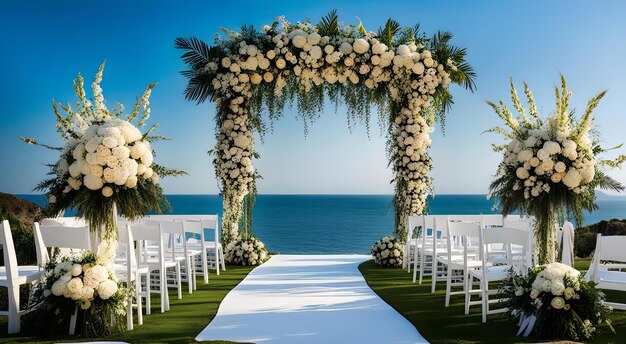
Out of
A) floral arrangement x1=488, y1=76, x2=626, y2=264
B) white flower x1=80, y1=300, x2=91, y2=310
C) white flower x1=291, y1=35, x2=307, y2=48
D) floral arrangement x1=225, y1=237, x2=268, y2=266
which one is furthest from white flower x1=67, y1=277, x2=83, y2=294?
white flower x1=291, y1=35, x2=307, y2=48

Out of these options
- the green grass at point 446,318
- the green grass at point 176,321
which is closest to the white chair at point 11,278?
the green grass at point 176,321

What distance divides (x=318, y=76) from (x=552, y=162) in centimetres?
601

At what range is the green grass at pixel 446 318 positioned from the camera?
17.4ft

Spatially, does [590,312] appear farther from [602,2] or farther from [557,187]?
[602,2]

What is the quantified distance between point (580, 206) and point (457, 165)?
1512 cm

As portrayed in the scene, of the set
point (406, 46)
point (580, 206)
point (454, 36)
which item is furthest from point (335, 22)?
point (580, 206)

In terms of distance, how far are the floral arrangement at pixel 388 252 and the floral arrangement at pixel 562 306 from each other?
18.4 ft

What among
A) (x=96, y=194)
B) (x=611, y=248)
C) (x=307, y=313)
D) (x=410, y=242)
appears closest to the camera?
(x=611, y=248)

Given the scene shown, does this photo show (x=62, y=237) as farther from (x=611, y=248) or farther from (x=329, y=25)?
(x=329, y=25)

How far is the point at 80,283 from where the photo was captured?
5.19 m

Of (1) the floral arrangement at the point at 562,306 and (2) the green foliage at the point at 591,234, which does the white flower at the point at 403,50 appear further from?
(1) the floral arrangement at the point at 562,306

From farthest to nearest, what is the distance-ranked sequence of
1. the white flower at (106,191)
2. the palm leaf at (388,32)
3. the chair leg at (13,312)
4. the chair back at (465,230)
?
the palm leaf at (388,32), the chair back at (465,230), the white flower at (106,191), the chair leg at (13,312)

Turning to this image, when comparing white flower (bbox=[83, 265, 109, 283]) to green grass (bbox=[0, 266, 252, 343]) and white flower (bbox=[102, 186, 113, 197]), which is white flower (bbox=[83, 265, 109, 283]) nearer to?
green grass (bbox=[0, 266, 252, 343])

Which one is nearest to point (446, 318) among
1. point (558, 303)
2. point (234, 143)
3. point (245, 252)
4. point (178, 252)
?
point (558, 303)
